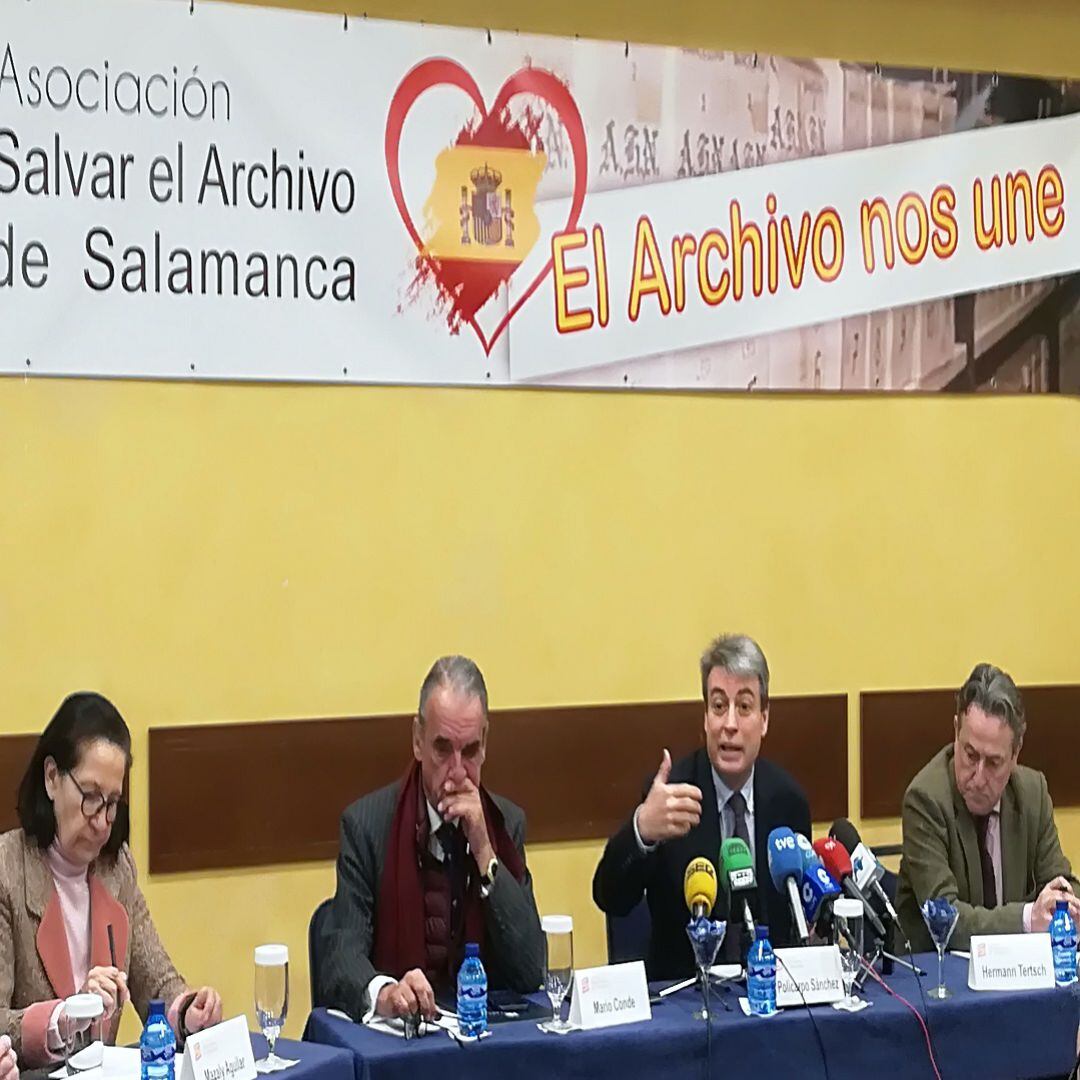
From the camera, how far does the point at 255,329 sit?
156 inches

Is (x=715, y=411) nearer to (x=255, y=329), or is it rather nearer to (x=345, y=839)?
(x=255, y=329)

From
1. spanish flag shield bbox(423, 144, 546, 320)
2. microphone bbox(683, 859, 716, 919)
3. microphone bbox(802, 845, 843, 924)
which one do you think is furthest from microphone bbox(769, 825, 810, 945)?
spanish flag shield bbox(423, 144, 546, 320)

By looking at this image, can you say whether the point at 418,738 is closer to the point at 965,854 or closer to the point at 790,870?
the point at 790,870

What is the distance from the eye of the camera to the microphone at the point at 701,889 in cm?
296

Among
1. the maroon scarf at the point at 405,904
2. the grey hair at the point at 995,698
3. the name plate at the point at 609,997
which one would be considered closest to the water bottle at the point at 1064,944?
the grey hair at the point at 995,698

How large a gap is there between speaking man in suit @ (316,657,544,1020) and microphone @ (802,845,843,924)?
53 cm

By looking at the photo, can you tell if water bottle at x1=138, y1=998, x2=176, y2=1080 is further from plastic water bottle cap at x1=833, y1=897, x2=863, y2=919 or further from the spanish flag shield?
the spanish flag shield

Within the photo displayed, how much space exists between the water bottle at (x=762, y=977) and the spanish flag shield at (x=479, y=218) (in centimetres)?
188

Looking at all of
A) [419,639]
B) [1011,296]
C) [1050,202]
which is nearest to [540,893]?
[419,639]

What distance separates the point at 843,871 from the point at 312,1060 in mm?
1024

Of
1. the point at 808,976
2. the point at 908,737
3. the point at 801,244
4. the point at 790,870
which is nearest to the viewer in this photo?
the point at 808,976

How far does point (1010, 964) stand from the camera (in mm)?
3070

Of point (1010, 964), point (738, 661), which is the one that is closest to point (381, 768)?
point (738, 661)

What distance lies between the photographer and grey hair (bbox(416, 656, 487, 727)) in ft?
10.5
